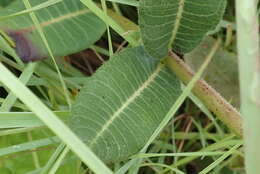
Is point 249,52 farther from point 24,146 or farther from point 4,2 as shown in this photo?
point 4,2

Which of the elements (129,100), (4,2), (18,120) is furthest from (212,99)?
(4,2)

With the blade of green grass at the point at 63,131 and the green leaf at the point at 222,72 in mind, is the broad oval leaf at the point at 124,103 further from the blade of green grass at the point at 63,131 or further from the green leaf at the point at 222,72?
the green leaf at the point at 222,72

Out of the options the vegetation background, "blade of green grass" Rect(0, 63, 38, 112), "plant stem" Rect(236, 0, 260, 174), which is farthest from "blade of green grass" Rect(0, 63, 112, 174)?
"blade of green grass" Rect(0, 63, 38, 112)

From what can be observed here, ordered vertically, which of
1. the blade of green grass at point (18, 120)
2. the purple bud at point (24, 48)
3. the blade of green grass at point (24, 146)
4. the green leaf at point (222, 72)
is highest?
the purple bud at point (24, 48)

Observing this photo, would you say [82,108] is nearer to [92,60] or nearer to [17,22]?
[17,22]

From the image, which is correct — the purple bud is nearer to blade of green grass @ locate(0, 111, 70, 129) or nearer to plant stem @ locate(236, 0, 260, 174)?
blade of green grass @ locate(0, 111, 70, 129)

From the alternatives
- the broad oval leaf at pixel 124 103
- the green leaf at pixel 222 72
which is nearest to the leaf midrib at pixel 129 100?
the broad oval leaf at pixel 124 103
